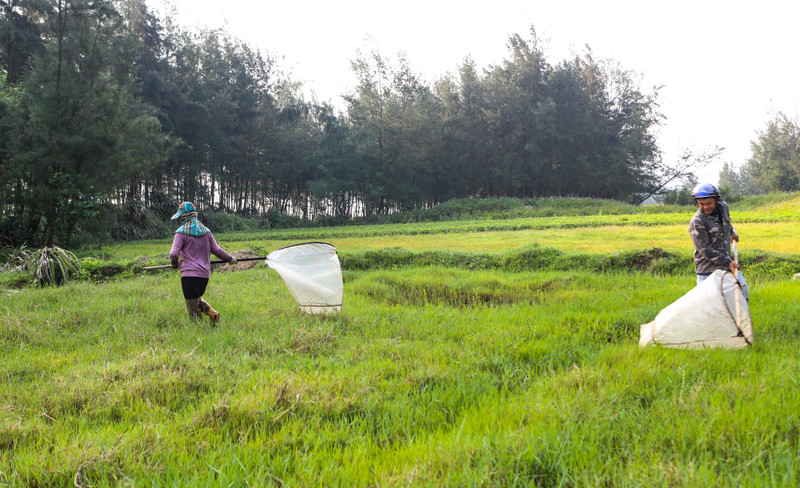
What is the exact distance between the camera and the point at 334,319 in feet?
17.3

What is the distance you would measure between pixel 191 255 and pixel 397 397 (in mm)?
3721

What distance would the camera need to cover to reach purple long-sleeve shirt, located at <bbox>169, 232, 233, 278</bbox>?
5.54 m

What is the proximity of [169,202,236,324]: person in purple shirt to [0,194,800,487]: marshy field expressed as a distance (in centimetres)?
25

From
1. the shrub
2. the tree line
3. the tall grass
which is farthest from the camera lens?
the tree line

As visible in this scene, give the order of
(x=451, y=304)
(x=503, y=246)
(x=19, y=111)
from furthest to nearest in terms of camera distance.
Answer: (x=19, y=111) → (x=503, y=246) → (x=451, y=304)

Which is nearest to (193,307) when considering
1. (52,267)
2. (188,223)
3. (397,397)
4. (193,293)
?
(193,293)

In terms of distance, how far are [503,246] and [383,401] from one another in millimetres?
10672

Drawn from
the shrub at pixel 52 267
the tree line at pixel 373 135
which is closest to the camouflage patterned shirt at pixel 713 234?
the shrub at pixel 52 267

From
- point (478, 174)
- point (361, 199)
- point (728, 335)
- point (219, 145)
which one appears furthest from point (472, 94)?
point (728, 335)

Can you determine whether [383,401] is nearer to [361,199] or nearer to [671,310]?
[671,310]

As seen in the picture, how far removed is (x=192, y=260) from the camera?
5590mm

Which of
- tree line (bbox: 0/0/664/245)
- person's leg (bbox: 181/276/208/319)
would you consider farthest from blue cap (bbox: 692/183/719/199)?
tree line (bbox: 0/0/664/245)

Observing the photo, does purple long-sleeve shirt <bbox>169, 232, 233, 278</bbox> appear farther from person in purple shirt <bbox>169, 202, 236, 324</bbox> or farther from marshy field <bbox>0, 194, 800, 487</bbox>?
marshy field <bbox>0, 194, 800, 487</bbox>

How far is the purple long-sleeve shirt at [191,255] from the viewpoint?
18.2 ft
